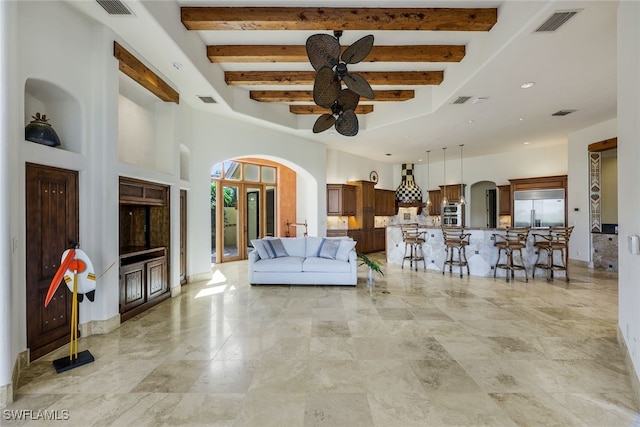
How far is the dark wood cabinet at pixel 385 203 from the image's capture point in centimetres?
1041

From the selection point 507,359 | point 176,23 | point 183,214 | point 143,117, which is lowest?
point 507,359

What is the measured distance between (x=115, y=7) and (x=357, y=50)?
8.69 ft

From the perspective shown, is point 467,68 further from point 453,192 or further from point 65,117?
point 453,192

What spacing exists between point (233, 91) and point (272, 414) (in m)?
5.75

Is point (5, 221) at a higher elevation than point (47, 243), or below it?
higher

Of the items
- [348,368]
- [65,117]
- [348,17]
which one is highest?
[348,17]

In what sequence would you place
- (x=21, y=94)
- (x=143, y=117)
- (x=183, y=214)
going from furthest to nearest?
(x=183, y=214)
(x=143, y=117)
(x=21, y=94)

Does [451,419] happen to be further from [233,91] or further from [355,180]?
[355,180]

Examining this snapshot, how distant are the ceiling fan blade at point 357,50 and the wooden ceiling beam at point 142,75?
9.44 ft

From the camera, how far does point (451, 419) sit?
1933mm

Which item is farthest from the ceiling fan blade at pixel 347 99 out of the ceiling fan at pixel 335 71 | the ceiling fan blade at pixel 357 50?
the ceiling fan blade at pixel 357 50

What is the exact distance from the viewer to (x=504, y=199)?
31.6 ft

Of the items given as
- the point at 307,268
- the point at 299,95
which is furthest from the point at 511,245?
the point at 299,95

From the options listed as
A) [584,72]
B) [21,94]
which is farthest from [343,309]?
[584,72]
